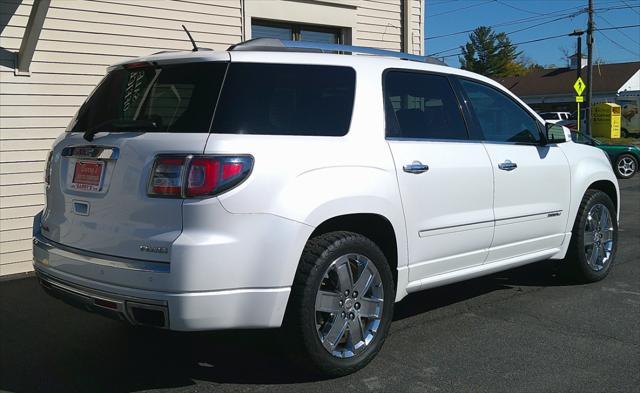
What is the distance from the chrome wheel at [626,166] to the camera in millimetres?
16953

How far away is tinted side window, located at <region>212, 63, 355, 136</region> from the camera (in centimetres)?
345

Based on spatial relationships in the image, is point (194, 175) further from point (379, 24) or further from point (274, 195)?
point (379, 24)

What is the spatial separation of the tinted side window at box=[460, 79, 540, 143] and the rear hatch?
7.20 feet

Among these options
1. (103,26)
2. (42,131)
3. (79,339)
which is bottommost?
(79,339)

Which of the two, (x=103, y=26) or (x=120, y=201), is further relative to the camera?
(x=103, y=26)

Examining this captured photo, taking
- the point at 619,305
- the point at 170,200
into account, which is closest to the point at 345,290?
the point at 170,200

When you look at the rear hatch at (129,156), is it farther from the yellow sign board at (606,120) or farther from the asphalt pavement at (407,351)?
the yellow sign board at (606,120)

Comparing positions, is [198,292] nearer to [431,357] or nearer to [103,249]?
[103,249]

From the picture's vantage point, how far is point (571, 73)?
189 feet

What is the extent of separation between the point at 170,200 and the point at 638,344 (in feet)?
10.9

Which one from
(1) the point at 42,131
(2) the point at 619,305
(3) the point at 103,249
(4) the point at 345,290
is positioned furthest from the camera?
(1) the point at 42,131

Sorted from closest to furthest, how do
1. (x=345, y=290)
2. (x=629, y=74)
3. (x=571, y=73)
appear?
(x=345, y=290)
(x=629, y=74)
(x=571, y=73)

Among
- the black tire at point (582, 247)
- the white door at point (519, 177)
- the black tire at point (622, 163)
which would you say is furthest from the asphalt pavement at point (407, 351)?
the black tire at point (622, 163)

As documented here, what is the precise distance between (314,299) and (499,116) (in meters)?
2.41
